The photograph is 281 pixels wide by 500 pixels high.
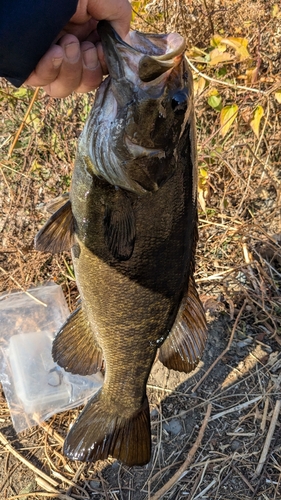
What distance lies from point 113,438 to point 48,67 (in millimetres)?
1457

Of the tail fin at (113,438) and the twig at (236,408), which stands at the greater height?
the tail fin at (113,438)

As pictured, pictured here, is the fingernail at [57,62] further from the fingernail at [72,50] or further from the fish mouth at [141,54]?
the fish mouth at [141,54]

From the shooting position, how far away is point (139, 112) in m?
1.29

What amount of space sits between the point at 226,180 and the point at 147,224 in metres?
2.16

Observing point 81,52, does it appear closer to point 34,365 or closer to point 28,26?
point 28,26

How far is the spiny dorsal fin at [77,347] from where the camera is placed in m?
1.86

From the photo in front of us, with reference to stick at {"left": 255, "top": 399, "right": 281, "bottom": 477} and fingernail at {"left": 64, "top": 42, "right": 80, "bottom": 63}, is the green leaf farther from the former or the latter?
stick at {"left": 255, "top": 399, "right": 281, "bottom": 477}

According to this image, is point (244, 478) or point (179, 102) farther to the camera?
point (244, 478)

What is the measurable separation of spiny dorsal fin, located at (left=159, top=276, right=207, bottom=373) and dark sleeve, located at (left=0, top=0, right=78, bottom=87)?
3.06ft

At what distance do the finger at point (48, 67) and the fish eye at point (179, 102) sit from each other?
1.16 ft

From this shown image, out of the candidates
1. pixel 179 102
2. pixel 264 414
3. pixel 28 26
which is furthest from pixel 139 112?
pixel 264 414

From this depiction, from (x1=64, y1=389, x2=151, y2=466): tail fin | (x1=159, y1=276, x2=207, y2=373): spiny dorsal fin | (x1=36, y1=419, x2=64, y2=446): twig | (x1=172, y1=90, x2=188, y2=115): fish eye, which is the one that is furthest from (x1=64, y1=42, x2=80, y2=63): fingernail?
(x1=36, y1=419, x2=64, y2=446): twig

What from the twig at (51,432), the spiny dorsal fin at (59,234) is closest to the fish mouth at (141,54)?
the spiny dorsal fin at (59,234)

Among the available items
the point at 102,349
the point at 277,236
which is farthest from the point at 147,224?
the point at 277,236
